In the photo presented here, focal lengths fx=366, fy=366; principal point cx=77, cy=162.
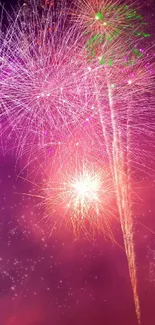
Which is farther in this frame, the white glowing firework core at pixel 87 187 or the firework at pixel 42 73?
the white glowing firework core at pixel 87 187

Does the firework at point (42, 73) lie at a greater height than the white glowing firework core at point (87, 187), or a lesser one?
greater

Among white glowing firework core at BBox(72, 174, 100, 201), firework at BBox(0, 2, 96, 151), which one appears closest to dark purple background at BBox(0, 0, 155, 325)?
white glowing firework core at BBox(72, 174, 100, 201)

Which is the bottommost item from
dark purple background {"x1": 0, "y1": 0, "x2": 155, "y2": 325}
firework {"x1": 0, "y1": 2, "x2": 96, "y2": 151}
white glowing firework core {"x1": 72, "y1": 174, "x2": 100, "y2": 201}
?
dark purple background {"x1": 0, "y1": 0, "x2": 155, "y2": 325}

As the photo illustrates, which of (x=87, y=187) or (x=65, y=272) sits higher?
(x=87, y=187)

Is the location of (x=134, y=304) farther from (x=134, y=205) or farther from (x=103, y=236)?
(x=134, y=205)

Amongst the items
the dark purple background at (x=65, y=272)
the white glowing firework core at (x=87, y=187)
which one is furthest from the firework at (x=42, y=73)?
the dark purple background at (x=65, y=272)

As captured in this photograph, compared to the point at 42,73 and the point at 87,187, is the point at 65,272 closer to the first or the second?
the point at 87,187

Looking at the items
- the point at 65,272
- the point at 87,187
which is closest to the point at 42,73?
the point at 87,187

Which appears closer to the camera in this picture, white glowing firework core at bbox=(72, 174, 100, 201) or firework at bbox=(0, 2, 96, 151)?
firework at bbox=(0, 2, 96, 151)

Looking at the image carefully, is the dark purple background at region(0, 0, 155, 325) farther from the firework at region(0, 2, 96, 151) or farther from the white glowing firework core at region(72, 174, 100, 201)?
the firework at region(0, 2, 96, 151)

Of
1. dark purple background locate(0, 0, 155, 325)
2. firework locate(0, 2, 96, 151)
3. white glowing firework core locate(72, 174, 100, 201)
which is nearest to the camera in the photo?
firework locate(0, 2, 96, 151)

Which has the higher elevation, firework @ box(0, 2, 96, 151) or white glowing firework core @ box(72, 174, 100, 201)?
firework @ box(0, 2, 96, 151)

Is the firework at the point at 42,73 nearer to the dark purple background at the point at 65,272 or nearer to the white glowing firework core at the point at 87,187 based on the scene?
the white glowing firework core at the point at 87,187
